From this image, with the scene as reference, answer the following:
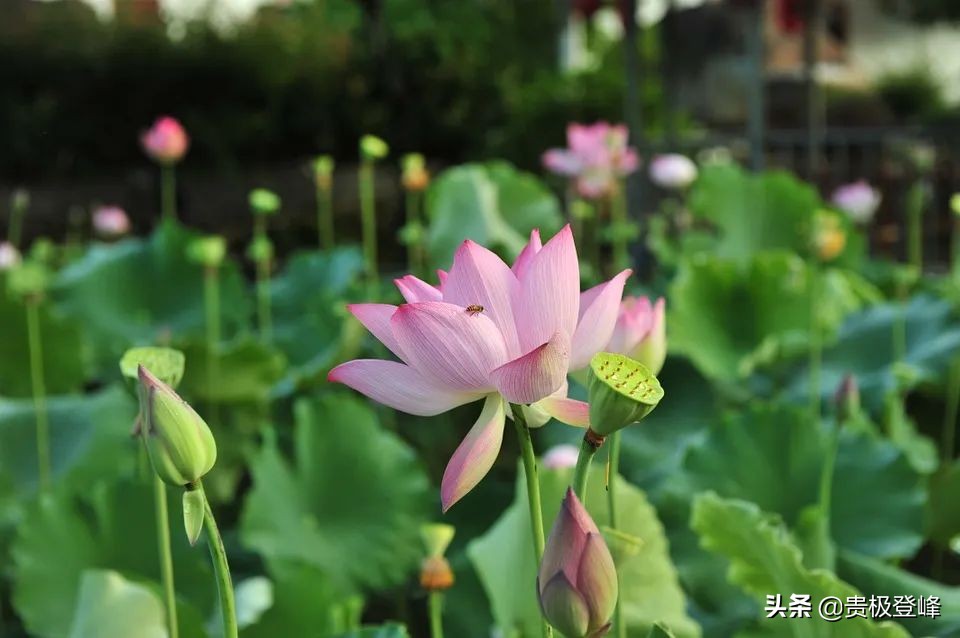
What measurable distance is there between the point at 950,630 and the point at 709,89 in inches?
227

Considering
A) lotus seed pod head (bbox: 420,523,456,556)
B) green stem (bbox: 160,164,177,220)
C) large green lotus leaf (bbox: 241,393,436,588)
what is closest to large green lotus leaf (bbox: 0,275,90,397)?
large green lotus leaf (bbox: 241,393,436,588)

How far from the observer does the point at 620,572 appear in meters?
0.63

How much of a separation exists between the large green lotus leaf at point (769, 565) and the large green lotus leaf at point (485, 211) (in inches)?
26.6

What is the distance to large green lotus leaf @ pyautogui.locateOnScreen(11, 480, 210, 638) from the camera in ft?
2.56

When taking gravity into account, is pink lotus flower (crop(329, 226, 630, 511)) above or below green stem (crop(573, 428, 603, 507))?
above

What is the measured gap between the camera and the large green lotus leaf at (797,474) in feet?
2.69

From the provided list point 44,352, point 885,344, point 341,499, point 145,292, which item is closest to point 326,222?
point 145,292

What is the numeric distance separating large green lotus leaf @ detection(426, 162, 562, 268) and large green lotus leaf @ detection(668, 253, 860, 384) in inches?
7.5

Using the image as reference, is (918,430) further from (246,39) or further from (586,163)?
(246,39)

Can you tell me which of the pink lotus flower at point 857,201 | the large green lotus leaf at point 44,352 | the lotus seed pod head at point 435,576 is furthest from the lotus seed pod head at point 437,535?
the pink lotus flower at point 857,201

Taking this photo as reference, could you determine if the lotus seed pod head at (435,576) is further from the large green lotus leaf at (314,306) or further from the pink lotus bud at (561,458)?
the large green lotus leaf at (314,306)

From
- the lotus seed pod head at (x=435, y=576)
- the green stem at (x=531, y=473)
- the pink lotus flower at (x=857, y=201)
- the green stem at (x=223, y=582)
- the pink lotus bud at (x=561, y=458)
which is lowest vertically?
the pink lotus bud at (x=561, y=458)

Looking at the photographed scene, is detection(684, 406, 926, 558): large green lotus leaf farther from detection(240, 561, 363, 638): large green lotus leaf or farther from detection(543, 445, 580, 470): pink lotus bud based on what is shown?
detection(240, 561, 363, 638): large green lotus leaf

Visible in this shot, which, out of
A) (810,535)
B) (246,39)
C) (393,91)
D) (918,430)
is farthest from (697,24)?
(810,535)
